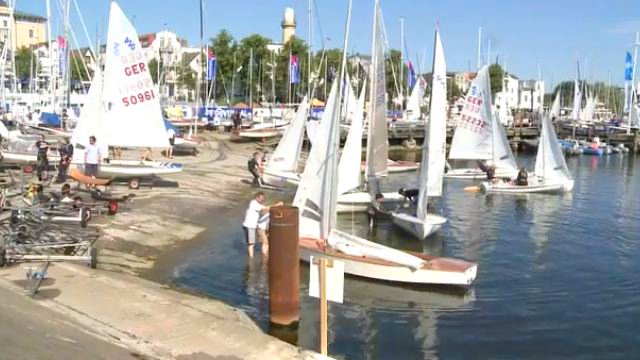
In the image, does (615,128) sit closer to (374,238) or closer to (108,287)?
(374,238)

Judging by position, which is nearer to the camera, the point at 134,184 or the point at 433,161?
the point at 433,161

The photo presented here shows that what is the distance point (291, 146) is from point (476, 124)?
1315cm

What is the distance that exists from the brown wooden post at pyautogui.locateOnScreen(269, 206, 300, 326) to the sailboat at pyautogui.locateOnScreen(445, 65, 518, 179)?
29.8 metres

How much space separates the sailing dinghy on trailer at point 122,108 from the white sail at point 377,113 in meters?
7.72

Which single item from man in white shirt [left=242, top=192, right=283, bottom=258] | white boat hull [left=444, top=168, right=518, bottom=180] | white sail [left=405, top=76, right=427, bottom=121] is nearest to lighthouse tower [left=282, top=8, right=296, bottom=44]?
white sail [left=405, top=76, right=427, bottom=121]

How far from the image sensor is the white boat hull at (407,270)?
54.5ft

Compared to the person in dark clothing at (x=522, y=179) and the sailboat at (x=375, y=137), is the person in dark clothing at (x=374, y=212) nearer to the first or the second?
the sailboat at (x=375, y=137)

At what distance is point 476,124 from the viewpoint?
41500 mm

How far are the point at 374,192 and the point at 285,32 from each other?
111 m

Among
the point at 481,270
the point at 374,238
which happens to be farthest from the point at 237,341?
the point at 374,238

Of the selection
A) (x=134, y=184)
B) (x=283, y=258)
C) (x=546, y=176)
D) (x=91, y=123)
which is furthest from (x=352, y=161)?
(x=546, y=176)

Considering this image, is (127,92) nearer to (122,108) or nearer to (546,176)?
(122,108)

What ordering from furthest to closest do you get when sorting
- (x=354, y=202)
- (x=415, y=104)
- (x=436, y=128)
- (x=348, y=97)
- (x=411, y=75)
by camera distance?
(x=411, y=75), (x=415, y=104), (x=348, y=97), (x=354, y=202), (x=436, y=128)

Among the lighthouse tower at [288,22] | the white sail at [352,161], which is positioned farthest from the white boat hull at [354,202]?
the lighthouse tower at [288,22]
